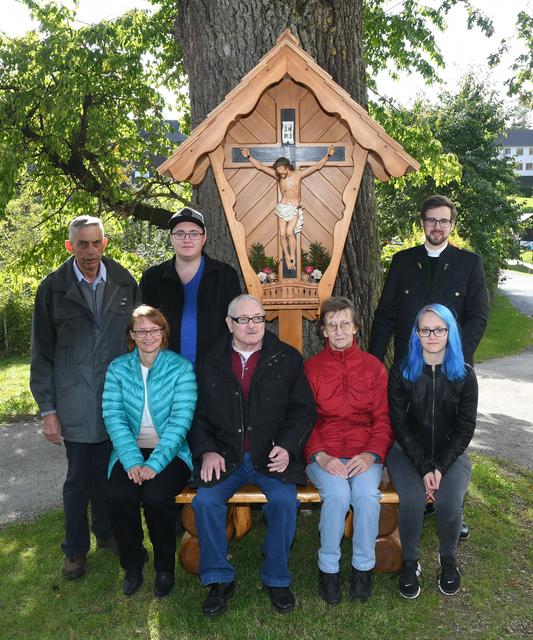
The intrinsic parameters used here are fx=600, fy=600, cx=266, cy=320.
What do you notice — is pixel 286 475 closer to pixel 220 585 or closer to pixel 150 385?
pixel 220 585

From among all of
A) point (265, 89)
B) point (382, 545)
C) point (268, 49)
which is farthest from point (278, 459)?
point (268, 49)

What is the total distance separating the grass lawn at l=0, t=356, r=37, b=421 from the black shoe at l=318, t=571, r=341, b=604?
224 inches

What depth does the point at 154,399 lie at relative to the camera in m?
3.44

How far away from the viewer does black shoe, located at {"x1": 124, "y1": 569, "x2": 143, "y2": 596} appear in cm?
343

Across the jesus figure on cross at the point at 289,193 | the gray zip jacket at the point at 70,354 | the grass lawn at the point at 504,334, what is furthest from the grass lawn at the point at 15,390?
the grass lawn at the point at 504,334

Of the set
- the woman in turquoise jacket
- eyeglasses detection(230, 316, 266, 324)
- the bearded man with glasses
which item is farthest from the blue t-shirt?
the bearded man with glasses

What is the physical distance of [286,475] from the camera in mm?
3303

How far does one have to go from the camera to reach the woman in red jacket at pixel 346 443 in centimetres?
327

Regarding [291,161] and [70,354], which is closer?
[70,354]

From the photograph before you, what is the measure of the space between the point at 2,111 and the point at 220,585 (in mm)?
6384

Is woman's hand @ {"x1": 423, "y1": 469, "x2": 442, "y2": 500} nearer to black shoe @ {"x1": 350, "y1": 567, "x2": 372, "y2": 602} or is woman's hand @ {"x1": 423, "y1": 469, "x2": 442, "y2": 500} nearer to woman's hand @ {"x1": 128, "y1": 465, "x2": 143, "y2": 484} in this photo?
black shoe @ {"x1": 350, "y1": 567, "x2": 372, "y2": 602}

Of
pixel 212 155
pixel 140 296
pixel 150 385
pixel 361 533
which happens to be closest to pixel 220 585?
pixel 361 533

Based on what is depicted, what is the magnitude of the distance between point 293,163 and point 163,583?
8.79ft

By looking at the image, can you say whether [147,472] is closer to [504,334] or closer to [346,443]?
[346,443]
